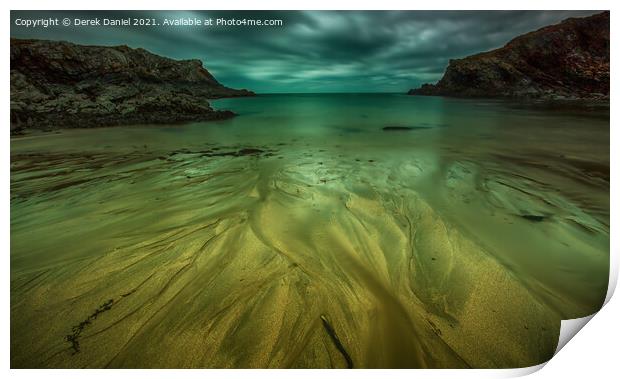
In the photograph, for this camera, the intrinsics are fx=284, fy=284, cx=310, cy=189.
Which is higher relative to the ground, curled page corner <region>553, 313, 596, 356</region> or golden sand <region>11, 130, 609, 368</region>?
golden sand <region>11, 130, 609, 368</region>

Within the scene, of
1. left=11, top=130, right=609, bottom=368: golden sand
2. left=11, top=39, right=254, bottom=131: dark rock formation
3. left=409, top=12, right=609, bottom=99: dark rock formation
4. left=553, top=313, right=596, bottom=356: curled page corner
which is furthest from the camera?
left=11, top=39, right=254, bottom=131: dark rock formation

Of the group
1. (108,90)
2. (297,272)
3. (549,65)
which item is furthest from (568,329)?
(108,90)

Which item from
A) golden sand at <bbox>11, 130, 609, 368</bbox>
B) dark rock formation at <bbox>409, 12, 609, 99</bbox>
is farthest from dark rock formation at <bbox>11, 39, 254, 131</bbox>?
dark rock formation at <bbox>409, 12, 609, 99</bbox>

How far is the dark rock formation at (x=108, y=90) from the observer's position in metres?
4.87

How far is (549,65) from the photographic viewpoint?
659cm

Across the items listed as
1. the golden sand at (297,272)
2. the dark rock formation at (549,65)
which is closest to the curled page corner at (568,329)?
the golden sand at (297,272)

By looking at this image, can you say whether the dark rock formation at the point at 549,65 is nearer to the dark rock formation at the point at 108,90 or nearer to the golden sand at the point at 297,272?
the golden sand at the point at 297,272

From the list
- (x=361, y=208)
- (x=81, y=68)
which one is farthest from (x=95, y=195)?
(x=81, y=68)

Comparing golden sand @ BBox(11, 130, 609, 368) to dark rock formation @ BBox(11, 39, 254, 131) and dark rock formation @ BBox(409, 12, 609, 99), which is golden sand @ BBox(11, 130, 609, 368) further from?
dark rock formation @ BBox(11, 39, 254, 131)

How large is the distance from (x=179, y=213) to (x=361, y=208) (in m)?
1.84

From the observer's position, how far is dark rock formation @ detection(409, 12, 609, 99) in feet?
10.7

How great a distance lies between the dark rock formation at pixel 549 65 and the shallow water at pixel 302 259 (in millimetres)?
1351

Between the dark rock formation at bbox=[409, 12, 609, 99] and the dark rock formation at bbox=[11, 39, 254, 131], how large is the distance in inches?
188
